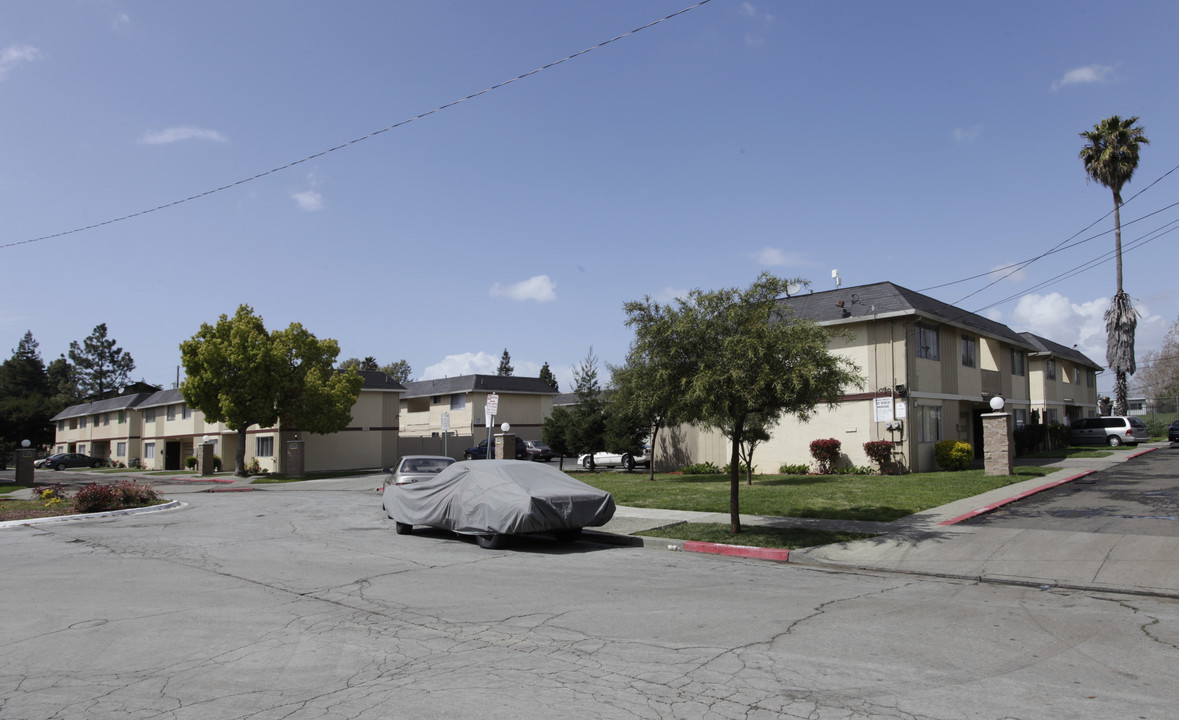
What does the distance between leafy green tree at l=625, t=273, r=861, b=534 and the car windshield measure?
7.94m

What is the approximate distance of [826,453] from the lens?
2578cm

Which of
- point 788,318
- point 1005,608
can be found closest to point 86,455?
Result: point 788,318

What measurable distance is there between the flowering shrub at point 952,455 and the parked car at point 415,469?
55.9 ft

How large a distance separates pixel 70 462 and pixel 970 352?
220 ft

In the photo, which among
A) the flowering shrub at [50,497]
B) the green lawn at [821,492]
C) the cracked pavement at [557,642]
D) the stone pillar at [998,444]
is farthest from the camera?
the stone pillar at [998,444]

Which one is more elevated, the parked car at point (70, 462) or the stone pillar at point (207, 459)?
the stone pillar at point (207, 459)

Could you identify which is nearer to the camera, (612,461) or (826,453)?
(826,453)

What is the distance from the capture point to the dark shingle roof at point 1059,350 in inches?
1635

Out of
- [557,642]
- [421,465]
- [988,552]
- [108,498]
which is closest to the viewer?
[557,642]

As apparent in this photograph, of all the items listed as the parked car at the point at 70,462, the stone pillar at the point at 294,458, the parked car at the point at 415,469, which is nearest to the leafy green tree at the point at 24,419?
the parked car at the point at 70,462

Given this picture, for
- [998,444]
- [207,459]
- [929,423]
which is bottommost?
[207,459]

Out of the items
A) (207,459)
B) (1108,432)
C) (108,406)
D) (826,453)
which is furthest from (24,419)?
(1108,432)

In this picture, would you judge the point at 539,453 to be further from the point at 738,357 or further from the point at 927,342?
the point at 738,357

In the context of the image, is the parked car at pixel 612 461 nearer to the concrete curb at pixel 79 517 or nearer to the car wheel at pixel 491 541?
the concrete curb at pixel 79 517
